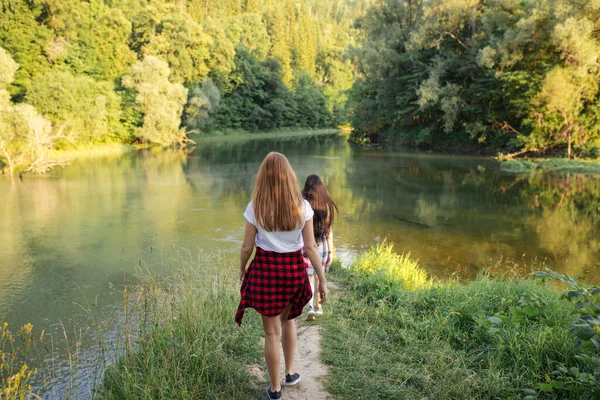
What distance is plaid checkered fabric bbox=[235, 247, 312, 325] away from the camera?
10.6ft

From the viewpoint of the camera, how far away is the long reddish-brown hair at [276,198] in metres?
3.20

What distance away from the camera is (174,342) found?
4.01 metres

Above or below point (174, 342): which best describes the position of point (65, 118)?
above

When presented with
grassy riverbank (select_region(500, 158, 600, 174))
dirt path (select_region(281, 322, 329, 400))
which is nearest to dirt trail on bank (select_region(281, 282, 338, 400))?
dirt path (select_region(281, 322, 329, 400))

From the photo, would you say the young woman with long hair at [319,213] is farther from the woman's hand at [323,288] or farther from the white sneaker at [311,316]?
the woman's hand at [323,288]

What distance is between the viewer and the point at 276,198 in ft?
10.5

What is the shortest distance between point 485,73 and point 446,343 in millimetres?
26914

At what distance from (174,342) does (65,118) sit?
28.9 m

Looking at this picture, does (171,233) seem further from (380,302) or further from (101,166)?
(101,166)

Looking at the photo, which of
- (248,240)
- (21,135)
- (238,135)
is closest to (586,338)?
(248,240)

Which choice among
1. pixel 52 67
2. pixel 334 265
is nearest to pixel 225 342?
pixel 334 265

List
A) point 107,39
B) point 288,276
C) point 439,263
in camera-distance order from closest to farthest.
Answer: point 288,276 < point 439,263 < point 107,39

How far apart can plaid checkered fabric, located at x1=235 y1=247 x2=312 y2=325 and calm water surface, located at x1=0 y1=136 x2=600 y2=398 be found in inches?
80.4

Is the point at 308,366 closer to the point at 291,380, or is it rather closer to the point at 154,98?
the point at 291,380
